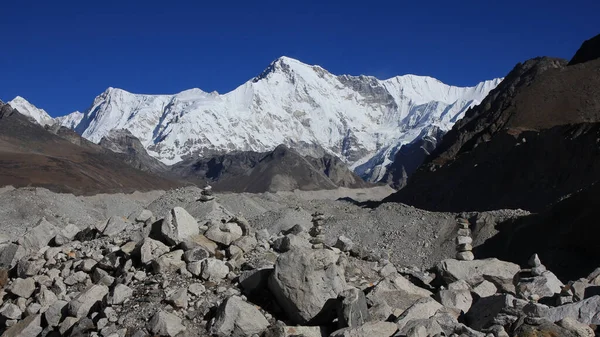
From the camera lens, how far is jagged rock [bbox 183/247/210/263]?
1077 cm

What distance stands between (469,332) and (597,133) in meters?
44.0

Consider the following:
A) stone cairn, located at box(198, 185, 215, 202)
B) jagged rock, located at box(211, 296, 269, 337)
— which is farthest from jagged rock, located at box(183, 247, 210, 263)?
stone cairn, located at box(198, 185, 215, 202)

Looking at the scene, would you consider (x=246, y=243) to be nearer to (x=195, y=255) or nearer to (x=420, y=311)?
(x=195, y=255)

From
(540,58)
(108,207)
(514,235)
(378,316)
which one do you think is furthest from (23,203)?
(540,58)

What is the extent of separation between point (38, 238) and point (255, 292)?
7217 mm

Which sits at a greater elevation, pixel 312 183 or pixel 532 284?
pixel 312 183

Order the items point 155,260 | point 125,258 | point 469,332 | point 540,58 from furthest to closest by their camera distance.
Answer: point 540,58 → point 125,258 → point 155,260 → point 469,332

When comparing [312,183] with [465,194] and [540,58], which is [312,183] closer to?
[540,58]

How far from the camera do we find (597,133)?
46438 mm

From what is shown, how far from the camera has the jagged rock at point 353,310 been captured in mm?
8836

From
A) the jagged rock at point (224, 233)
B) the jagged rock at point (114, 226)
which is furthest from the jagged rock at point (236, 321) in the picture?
the jagged rock at point (114, 226)

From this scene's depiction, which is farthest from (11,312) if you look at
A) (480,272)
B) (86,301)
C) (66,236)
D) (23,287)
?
(480,272)

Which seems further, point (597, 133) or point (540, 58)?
point (540, 58)

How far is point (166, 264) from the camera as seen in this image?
35.0 ft
